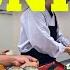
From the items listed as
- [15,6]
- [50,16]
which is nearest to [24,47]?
[50,16]

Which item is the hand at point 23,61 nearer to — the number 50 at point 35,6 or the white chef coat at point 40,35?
the number 50 at point 35,6

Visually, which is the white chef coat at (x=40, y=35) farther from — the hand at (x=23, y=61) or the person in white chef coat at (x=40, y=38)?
the hand at (x=23, y=61)

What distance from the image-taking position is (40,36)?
3.51ft

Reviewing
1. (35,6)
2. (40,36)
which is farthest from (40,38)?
(35,6)

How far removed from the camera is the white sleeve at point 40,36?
3.50 ft

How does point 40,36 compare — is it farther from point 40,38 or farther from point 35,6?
point 35,6

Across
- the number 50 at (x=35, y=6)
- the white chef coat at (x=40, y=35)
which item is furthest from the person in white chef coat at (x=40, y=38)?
the number 50 at (x=35, y=6)

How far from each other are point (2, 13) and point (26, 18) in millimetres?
640

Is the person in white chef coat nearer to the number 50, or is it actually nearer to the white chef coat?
the white chef coat

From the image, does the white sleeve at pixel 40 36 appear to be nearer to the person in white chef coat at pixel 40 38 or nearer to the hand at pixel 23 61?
the person in white chef coat at pixel 40 38

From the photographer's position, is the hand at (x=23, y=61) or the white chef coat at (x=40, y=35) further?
the white chef coat at (x=40, y=35)

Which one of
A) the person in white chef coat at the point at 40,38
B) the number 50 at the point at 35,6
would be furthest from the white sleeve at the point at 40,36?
the number 50 at the point at 35,6

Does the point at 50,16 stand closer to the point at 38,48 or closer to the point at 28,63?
the point at 38,48

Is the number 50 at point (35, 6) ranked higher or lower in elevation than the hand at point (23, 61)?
higher
